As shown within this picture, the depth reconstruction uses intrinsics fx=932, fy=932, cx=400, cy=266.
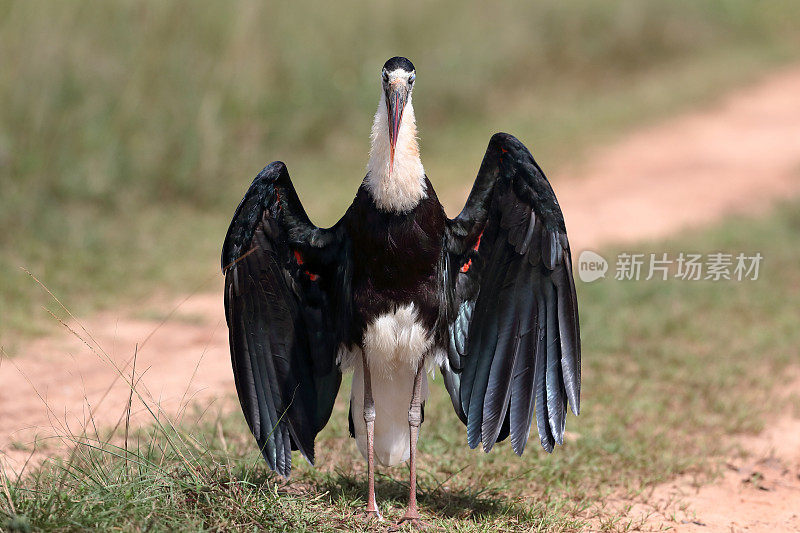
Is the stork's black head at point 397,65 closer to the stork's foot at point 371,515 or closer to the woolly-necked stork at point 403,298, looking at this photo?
the woolly-necked stork at point 403,298

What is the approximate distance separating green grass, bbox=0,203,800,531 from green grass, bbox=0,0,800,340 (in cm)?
206

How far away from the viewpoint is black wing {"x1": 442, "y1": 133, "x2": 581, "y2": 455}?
302 cm

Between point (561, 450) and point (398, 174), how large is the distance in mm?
1747

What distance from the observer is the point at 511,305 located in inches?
125

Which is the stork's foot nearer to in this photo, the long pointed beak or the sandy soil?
the sandy soil

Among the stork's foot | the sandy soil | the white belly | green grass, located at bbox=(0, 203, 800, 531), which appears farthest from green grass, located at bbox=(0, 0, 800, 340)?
the stork's foot

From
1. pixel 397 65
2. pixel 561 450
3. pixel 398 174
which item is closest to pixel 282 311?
pixel 398 174

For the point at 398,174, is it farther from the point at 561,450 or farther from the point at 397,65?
the point at 561,450

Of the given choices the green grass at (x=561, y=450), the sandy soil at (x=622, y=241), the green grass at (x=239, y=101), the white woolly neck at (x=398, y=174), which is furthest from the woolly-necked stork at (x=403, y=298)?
the green grass at (x=239, y=101)

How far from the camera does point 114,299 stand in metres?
5.57

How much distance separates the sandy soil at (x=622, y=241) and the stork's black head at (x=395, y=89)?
1106 millimetres

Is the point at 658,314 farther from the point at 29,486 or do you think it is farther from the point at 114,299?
the point at 29,486

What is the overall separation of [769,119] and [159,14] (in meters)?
6.08

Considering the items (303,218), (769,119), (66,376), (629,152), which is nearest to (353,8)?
(629,152)
